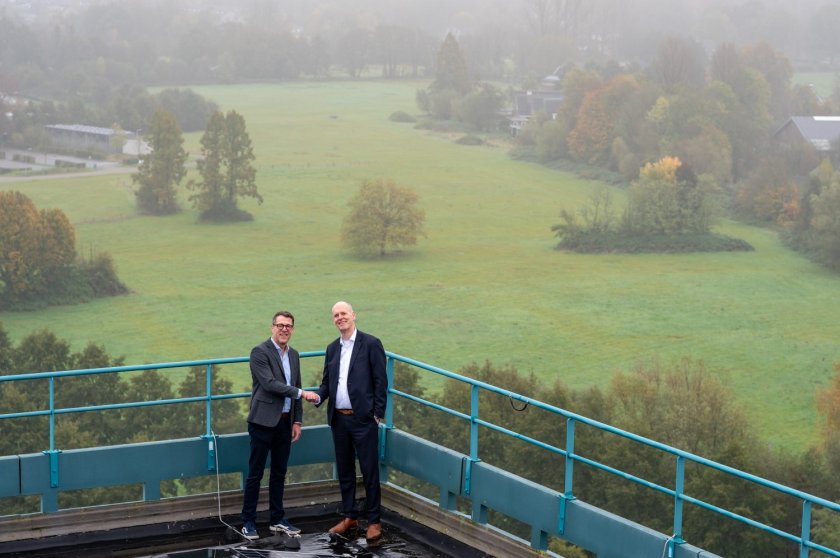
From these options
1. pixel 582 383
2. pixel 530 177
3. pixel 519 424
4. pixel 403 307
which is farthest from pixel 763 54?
pixel 519 424

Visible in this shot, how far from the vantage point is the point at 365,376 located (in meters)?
7.89

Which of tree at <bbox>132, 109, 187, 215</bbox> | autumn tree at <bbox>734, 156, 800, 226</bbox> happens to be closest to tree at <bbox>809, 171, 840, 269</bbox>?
autumn tree at <bbox>734, 156, 800, 226</bbox>

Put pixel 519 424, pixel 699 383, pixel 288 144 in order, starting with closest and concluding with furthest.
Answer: pixel 519 424, pixel 699 383, pixel 288 144

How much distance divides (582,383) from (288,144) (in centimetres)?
7320

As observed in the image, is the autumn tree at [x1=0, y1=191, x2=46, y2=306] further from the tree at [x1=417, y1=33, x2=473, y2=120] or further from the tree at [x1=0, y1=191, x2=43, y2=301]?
the tree at [x1=417, y1=33, x2=473, y2=120]

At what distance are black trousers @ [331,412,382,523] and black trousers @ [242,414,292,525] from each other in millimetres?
330

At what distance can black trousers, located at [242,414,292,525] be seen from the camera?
800cm

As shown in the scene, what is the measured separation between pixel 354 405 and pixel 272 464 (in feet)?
2.28

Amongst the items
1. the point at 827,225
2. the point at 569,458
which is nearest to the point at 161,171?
the point at 827,225

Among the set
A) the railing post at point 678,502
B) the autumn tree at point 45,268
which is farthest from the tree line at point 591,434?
the autumn tree at point 45,268

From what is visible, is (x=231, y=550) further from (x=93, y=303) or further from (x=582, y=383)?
(x=93, y=303)

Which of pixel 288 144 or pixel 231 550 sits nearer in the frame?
pixel 231 550

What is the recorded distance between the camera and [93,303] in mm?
72812

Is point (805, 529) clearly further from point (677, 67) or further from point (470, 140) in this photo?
point (677, 67)
